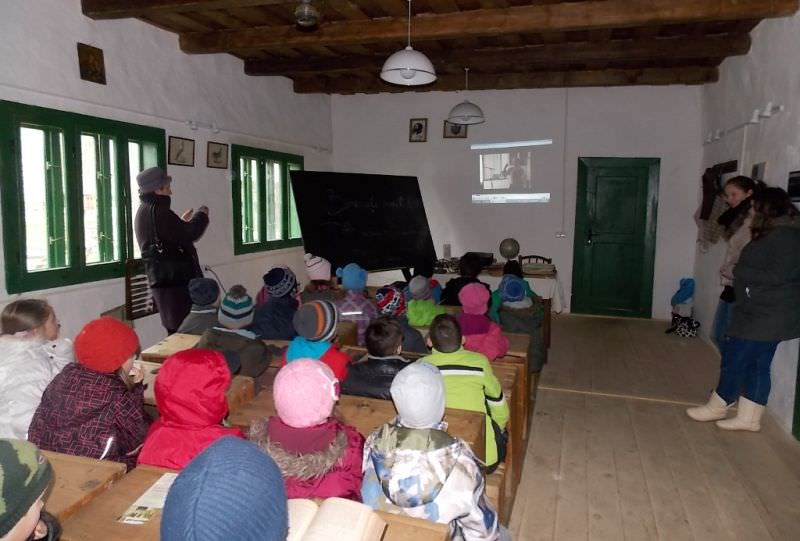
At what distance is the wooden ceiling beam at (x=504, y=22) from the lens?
12.0 feet

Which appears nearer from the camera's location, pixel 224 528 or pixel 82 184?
pixel 224 528

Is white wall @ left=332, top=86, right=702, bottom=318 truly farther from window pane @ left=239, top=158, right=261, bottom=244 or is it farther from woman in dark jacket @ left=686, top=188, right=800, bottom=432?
woman in dark jacket @ left=686, top=188, right=800, bottom=432

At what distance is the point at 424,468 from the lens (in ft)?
4.69

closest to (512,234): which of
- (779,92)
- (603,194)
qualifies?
(603,194)

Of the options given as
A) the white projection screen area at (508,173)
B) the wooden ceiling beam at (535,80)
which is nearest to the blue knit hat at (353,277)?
the wooden ceiling beam at (535,80)

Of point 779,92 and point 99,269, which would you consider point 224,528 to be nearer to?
point 99,269

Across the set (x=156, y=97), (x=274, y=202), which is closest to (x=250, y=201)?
(x=274, y=202)

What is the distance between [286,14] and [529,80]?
3094 millimetres

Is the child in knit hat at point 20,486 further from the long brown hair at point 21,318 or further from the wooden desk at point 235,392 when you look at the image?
the long brown hair at point 21,318

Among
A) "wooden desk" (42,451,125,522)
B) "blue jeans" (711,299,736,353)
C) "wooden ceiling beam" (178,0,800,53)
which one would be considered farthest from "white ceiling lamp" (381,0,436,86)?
"wooden desk" (42,451,125,522)

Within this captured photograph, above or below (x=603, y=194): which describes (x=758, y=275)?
below

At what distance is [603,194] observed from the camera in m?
6.72

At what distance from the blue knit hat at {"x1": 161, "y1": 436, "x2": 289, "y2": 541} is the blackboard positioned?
164 inches

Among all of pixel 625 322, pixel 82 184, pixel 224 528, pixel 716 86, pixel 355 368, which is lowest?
pixel 625 322
